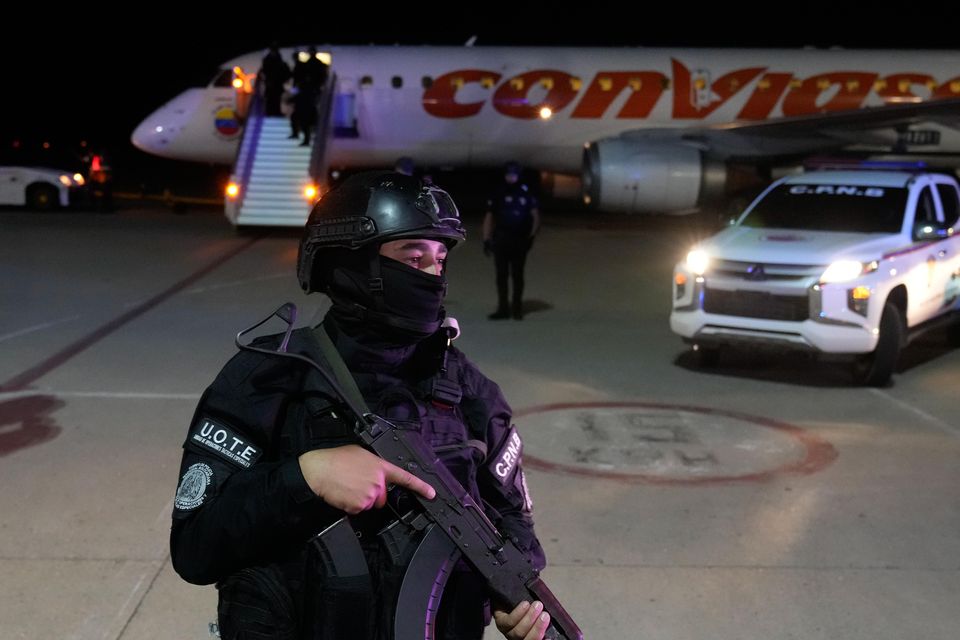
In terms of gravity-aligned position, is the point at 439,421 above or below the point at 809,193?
above

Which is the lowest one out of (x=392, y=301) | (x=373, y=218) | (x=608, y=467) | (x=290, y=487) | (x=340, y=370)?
(x=608, y=467)

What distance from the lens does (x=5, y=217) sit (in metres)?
22.3

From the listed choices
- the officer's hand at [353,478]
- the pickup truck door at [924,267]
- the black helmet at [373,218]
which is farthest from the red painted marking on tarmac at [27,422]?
the pickup truck door at [924,267]

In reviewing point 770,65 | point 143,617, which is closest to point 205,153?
point 770,65

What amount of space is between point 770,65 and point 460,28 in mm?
41530

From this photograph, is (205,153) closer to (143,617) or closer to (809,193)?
(809,193)

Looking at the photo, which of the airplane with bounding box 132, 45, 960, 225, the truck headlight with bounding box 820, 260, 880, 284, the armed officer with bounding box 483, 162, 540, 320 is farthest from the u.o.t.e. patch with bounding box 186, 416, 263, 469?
the airplane with bounding box 132, 45, 960, 225

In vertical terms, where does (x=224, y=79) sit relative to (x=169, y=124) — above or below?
above

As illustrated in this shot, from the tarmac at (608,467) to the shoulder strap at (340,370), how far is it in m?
2.51

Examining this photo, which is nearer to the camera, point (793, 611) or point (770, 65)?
point (793, 611)

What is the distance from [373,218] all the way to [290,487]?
24.4 inches

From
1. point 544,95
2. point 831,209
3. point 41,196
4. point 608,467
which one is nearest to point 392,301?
point 608,467

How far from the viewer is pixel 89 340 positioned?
10320mm

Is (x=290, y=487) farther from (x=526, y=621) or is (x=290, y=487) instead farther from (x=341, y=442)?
(x=526, y=621)
